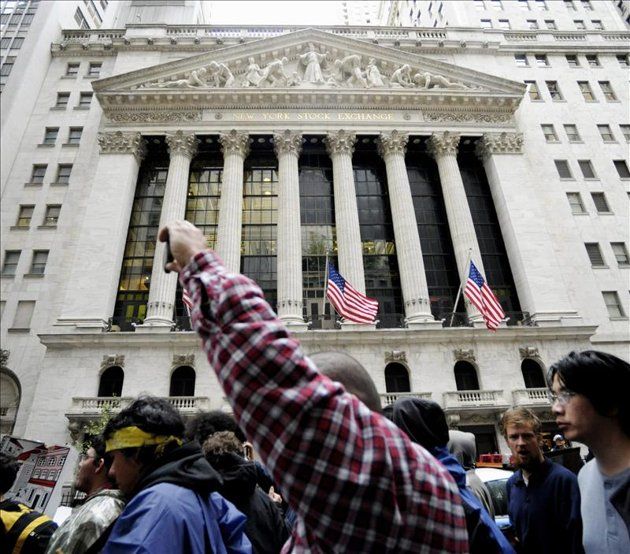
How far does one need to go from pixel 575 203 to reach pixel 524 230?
20.0 feet

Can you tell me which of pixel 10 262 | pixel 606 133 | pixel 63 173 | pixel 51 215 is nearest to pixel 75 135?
pixel 63 173

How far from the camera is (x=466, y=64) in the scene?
35969 millimetres

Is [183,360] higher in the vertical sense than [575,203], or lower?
lower

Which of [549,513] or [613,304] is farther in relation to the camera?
[613,304]

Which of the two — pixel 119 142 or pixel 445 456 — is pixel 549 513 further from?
pixel 119 142

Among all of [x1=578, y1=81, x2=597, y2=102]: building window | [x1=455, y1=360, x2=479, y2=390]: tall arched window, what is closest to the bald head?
[x1=455, y1=360, x2=479, y2=390]: tall arched window

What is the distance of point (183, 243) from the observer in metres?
1.62

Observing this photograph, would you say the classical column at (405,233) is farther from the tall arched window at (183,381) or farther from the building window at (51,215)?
the building window at (51,215)

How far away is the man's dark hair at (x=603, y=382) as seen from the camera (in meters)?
2.95

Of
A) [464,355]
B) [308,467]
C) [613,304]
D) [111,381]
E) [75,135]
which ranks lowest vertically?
[308,467]

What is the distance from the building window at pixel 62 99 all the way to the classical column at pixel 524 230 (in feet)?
110

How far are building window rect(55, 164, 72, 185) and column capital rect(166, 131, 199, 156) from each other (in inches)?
306

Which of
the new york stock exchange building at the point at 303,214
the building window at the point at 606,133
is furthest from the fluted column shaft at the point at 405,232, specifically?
the building window at the point at 606,133

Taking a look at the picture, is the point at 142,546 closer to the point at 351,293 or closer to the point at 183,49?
the point at 351,293
